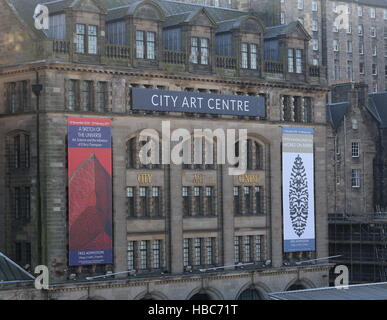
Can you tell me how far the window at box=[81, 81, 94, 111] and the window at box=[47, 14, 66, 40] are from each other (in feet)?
10.4

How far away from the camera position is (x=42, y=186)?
7350cm

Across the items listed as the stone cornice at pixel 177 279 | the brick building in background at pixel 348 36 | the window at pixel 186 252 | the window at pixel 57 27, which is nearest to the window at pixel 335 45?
the brick building in background at pixel 348 36

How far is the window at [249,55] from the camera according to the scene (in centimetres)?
8506

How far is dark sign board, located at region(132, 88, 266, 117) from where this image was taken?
78000 millimetres

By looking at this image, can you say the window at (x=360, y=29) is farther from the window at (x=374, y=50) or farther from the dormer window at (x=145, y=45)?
the dormer window at (x=145, y=45)

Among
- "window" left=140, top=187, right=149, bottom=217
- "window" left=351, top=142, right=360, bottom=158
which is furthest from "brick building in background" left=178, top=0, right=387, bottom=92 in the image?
"window" left=140, top=187, right=149, bottom=217

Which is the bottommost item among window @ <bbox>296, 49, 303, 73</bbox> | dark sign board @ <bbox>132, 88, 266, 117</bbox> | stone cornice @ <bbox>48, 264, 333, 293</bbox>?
stone cornice @ <bbox>48, 264, 333, 293</bbox>

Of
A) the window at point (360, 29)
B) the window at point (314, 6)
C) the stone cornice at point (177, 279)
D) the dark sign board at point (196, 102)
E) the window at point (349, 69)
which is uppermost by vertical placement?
the window at point (314, 6)

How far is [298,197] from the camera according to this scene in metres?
87.2

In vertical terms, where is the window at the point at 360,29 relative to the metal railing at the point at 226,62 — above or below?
above

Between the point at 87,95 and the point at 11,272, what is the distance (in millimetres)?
11931

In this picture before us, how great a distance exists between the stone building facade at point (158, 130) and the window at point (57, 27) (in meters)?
0.09

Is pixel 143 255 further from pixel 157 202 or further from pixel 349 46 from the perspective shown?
pixel 349 46

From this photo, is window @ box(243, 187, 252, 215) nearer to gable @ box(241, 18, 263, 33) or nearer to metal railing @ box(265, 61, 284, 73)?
metal railing @ box(265, 61, 284, 73)
